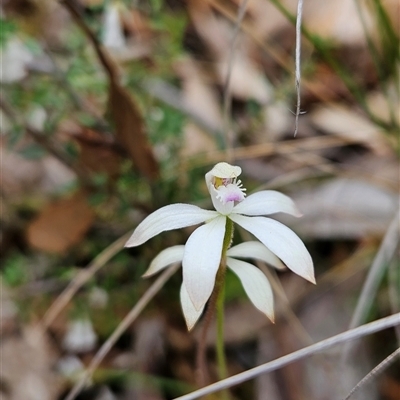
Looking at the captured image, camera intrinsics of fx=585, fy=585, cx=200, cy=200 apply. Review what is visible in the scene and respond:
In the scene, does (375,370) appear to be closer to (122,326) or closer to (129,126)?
(122,326)

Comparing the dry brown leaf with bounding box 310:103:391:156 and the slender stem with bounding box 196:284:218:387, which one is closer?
the slender stem with bounding box 196:284:218:387

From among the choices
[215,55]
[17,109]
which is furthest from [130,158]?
[215,55]

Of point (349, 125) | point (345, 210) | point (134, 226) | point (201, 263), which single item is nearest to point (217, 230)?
point (201, 263)

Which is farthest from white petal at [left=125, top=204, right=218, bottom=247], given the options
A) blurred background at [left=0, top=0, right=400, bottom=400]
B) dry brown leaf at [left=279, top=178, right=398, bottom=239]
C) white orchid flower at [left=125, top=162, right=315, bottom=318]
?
dry brown leaf at [left=279, top=178, right=398, bottom=239]

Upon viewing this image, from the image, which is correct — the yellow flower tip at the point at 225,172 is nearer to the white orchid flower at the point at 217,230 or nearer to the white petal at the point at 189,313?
the white orchid flower at the point at 217,230

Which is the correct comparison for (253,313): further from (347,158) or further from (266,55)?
(266,55)

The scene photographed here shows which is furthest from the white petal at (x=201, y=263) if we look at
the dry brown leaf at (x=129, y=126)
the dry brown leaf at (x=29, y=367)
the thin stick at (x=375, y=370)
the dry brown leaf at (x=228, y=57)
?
the dry brown leaf at (x=228, y=57)

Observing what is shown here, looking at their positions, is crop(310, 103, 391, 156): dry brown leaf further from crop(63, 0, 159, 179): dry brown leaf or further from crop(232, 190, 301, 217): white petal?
crop(232, 190, 301, 217): white petal

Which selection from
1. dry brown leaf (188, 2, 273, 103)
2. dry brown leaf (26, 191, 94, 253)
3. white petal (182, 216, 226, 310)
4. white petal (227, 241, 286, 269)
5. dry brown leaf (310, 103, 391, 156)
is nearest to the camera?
white petal (182, 216, 226, 310)
